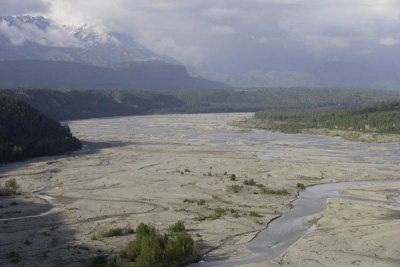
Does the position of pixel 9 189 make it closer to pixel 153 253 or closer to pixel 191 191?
pixel 191 191

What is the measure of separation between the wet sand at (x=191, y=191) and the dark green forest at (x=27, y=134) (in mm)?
4208

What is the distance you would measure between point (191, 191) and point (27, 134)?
54.2m

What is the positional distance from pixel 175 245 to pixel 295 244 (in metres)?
9.12

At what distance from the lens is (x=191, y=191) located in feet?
205

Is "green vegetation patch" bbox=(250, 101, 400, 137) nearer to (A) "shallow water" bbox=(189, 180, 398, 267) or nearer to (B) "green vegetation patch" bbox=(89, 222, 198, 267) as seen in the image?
(A) "shallow water" bbox=(189, 180, 398, 267)

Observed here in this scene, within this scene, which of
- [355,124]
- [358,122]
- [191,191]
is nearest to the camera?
[191,191]

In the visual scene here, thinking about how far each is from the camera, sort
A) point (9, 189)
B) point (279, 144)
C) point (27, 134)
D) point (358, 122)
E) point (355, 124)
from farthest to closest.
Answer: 1. point (358, 122)
2. point (355, 124)
3. point (279, 144)
4. point (27, 134)
5. point (9, 189)

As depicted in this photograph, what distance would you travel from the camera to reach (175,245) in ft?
116

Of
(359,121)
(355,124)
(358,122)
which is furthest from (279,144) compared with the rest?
(359,121)

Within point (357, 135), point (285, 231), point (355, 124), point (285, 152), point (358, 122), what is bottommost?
point (285, 231)

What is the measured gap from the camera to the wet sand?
1537 inches

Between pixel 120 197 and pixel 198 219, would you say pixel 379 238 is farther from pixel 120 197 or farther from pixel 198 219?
pixel 120 197

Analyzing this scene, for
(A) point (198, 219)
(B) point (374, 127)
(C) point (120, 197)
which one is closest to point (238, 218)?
(A) point (198, 219)

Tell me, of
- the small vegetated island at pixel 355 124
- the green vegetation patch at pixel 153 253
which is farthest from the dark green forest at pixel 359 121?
the green vegetation patch at pixel 153 253
